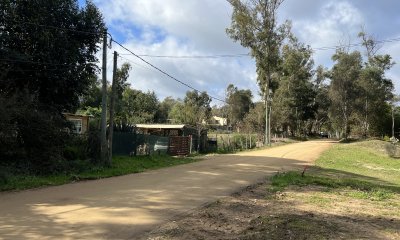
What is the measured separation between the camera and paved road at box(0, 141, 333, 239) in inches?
311

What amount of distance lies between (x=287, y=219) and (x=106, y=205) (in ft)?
14.3

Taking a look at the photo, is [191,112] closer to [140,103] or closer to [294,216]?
[140,103]

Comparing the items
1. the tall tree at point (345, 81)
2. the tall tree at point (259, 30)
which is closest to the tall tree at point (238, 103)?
the tall tree at point (345, 81)

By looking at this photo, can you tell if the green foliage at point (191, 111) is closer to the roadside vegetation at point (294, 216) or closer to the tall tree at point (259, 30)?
the tall tree at point (259, 30)

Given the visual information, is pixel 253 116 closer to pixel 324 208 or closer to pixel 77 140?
pixel 77 140

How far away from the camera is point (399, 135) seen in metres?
84.9

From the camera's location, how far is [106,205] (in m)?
10.4

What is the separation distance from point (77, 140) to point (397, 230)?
16.5 meters

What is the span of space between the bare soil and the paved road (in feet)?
2.14

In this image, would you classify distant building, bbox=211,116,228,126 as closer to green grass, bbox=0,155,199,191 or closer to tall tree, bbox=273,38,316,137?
tall tree, bbox=273,38,316,137

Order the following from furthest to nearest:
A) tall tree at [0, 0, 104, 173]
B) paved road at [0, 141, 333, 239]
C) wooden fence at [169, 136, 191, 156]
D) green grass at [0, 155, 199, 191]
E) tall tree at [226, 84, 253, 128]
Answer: tall tree at [226, 84, 253, 128] < wooden fence at [169, 136, 191, 156] < tall tree at [0, 0, 104, 173] < green grass at [0, 155, 199, 191] < paved road at [0, 141, 333, 239]

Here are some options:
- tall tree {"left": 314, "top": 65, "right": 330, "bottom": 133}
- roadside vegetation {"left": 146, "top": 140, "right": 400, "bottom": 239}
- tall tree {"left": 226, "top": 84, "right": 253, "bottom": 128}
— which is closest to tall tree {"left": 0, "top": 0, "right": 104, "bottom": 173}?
roadside vegetation {"left": 146, "top": 140, "right": 400, "bottom": 239}

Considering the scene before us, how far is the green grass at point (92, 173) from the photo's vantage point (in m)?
14.1

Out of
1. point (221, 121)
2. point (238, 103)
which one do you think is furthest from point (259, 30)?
point (221, 121)
